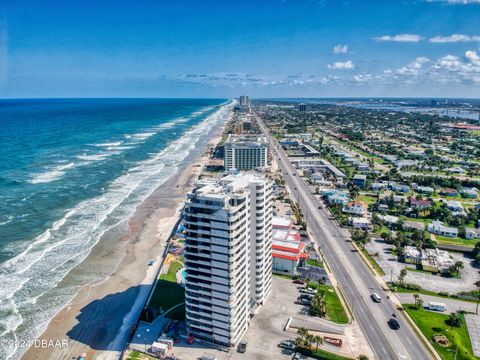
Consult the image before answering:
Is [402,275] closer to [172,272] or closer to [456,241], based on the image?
[456,241]

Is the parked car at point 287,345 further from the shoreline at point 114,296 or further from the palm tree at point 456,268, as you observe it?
the palm tree at point 456,268

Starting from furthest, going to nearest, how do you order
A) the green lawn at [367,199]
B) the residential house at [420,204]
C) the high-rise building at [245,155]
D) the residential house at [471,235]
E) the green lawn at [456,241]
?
1. the high-rise building at [245,155]
2. the green lawn at [367,199]
3. the residential house at [420,204]
4. the residential house at [471,235]
5. the green lawn at [456,241]

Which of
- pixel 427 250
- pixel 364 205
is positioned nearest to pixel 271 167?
pixel 364 205

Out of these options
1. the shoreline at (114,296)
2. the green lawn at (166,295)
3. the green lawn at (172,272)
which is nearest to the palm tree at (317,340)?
the green lawn at (166,295)

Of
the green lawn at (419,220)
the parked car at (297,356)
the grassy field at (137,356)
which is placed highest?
the green lawn at (419,220)

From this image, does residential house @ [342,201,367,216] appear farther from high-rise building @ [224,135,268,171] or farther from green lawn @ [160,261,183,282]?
high-rise building @ [224,135,268,171]

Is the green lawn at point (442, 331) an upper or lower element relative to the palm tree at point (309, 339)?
lower

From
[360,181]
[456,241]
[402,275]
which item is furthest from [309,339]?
[360,181]
